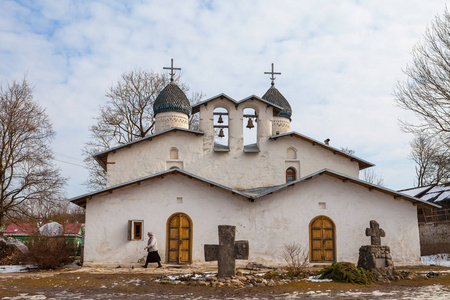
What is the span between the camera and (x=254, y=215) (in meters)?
16.0

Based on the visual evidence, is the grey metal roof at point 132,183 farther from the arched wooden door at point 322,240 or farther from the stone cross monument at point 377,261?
the stone cross monument at point 377,261

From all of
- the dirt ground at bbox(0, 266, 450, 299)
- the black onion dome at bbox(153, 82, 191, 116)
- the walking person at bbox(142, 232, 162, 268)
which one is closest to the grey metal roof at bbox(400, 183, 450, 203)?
the dirt ground at bbox(0, 266, 450, 299)

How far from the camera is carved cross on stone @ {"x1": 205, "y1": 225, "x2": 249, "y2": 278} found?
11.4 meters

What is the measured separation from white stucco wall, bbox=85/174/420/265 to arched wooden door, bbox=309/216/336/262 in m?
0.18

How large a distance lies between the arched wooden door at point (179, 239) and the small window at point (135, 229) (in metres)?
0.97

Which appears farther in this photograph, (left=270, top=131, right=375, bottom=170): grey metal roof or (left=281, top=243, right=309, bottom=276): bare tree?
(left=270, top=131, right=375, bottom=170): grey metal roof

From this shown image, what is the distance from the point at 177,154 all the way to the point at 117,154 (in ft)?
8.34

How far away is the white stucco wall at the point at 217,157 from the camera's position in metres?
18.8

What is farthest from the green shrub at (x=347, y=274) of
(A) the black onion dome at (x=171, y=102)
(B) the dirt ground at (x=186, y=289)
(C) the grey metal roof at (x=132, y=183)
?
(A) the black onion dome at (x=171, y=102)

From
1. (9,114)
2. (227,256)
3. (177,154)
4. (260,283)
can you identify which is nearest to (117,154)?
(177,154)

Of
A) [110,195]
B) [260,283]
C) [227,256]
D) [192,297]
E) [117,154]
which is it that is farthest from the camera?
[117,154]

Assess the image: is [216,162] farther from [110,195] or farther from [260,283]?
[260,283]

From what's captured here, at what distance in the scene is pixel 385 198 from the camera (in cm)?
1648

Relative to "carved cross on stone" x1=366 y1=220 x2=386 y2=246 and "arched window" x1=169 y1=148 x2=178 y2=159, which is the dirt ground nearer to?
"carved cross on stone" x1=366 y1=220 x2=386 y2=246
